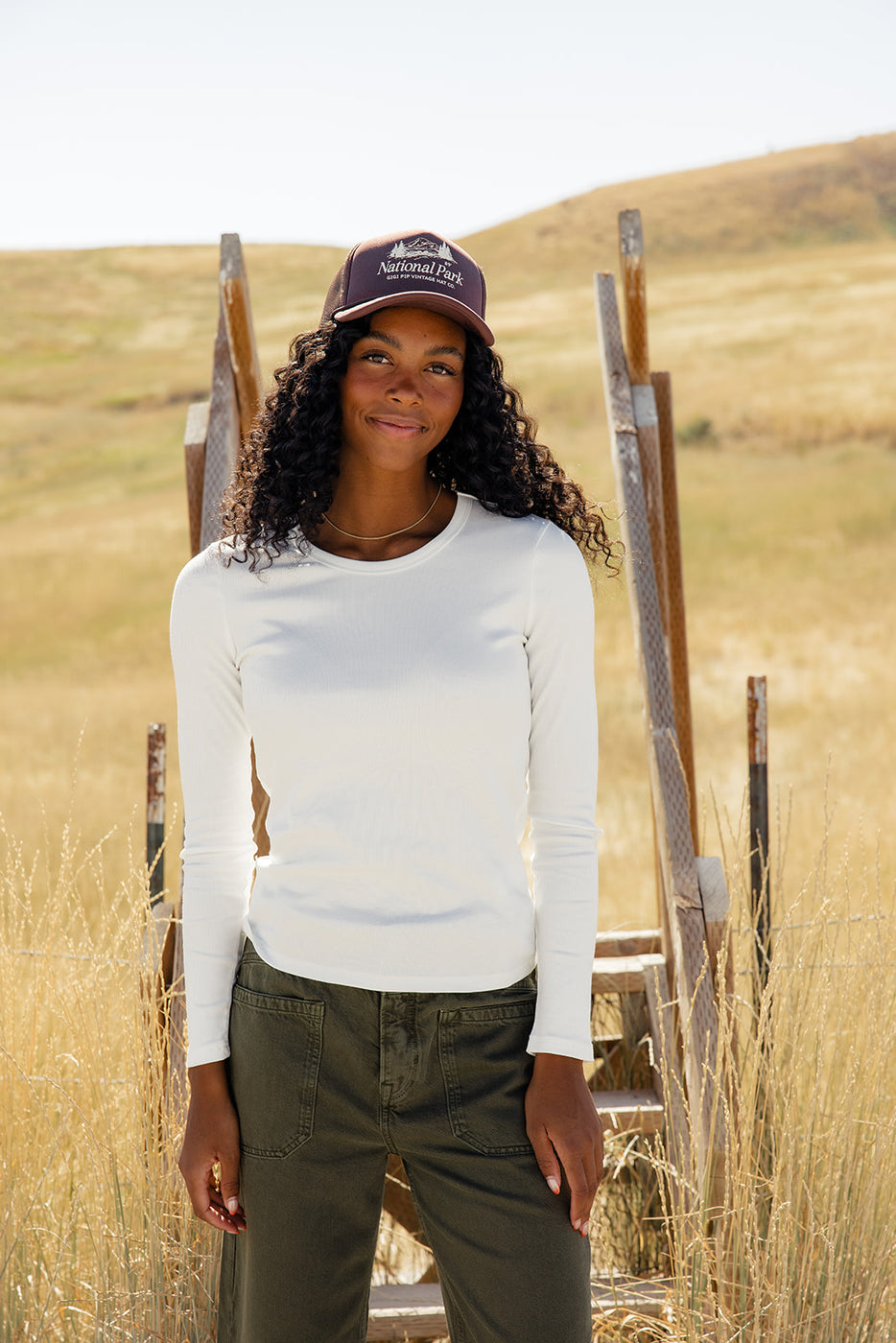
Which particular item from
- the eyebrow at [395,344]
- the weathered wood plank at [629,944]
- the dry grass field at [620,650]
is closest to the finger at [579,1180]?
the dry grass field at [620,650]

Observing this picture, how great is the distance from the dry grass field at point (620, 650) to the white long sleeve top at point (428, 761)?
34.3 inches

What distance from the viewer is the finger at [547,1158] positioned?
1.52 metres

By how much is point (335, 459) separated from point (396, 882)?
2.13 feet

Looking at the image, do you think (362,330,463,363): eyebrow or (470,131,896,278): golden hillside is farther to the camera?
(470,131,896,278): golden hillside

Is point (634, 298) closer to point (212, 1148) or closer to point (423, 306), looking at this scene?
point (423, 306)

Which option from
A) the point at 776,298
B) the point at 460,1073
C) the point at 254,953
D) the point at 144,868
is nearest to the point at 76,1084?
the point at 144,868

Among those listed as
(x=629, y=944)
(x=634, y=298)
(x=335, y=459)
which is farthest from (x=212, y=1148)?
(x=634, y=298)

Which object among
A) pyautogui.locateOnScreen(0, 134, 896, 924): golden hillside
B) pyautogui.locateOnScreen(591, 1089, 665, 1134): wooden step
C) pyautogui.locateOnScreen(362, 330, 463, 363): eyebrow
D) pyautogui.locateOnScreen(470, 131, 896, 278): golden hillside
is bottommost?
pyautogui.locateOnScreen(591, 1089, 665, 1134): wooden step

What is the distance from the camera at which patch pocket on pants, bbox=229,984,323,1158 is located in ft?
5.16

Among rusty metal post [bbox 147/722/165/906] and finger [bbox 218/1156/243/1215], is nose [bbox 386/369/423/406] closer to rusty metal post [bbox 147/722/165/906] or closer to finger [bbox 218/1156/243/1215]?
finger [bbox 218/1156/243/1215]

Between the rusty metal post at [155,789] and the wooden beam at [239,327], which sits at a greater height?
the wooden beam at [239,327]

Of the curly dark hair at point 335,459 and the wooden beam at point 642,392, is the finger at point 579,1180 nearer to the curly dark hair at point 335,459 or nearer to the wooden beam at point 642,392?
the curly dark hair at point 335,459

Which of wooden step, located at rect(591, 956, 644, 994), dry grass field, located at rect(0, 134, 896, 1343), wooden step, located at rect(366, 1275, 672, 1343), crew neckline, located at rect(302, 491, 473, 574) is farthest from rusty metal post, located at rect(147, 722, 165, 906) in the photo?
crew neckline, located at rect(302, 491, 473, 574)

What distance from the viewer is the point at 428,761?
157 cm
